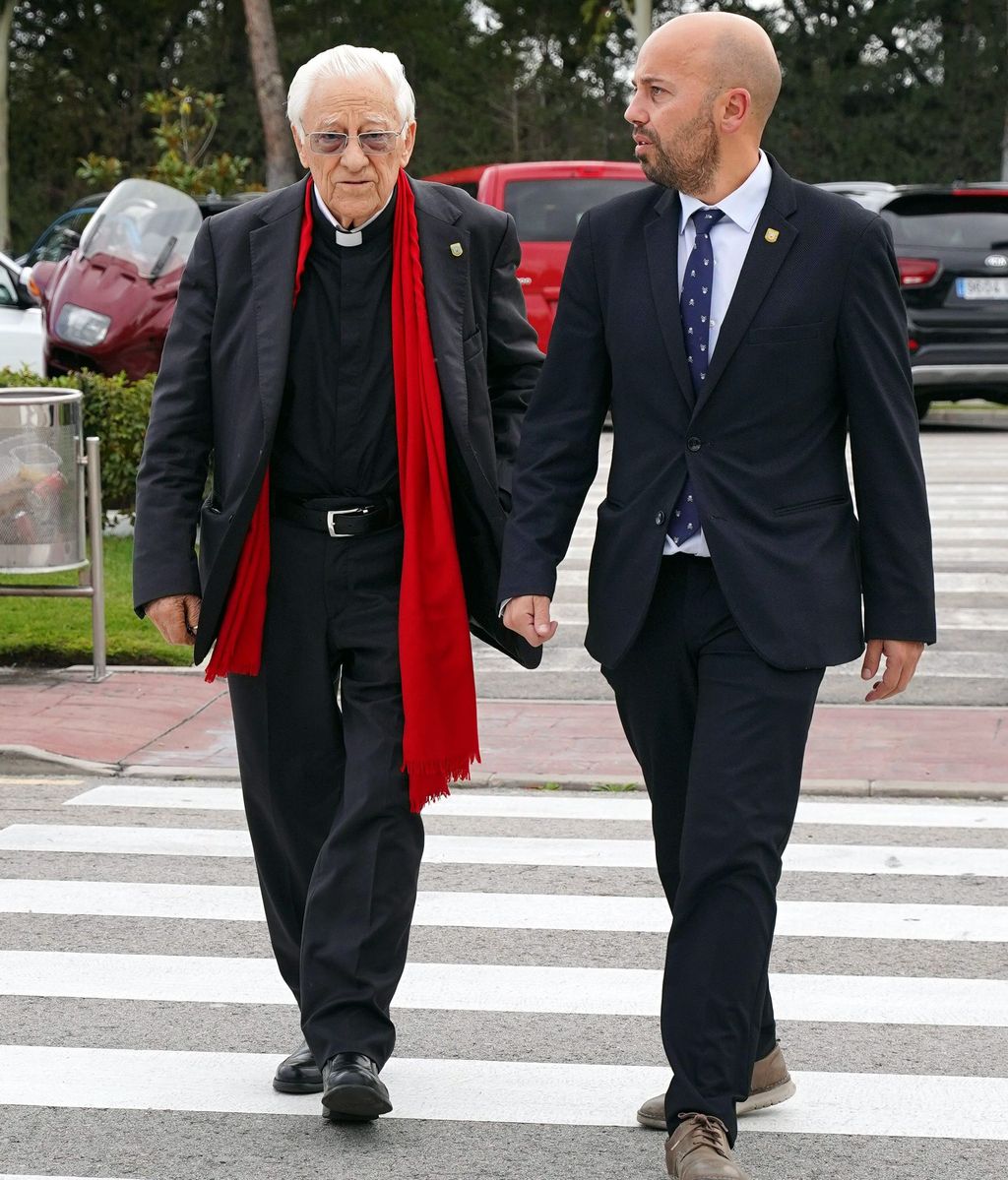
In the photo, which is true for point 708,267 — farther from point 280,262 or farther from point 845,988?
point 845,988

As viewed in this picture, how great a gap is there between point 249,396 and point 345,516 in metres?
0.29

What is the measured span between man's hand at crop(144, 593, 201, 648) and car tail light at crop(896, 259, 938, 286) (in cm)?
1221

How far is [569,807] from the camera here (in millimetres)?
6676

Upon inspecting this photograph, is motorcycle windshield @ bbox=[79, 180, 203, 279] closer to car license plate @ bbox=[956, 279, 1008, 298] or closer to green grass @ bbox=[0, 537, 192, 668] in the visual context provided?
green grass @ bbox=[0, 537, 192, 668]

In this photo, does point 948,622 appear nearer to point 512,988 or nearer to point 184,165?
point 512,988

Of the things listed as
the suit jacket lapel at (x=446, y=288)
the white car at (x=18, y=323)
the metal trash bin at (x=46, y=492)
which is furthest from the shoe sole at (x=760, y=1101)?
the white car at (x=18, y=323)

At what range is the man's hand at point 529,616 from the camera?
373cm

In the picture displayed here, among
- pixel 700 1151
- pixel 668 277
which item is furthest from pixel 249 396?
pixel 700 1151

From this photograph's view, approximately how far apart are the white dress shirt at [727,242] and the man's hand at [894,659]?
0.36 m

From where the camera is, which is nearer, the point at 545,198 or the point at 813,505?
the point at 813,505

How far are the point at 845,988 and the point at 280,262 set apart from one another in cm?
214

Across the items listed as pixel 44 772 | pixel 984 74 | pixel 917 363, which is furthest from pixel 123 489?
pixel 984 74

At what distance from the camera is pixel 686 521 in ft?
11.9

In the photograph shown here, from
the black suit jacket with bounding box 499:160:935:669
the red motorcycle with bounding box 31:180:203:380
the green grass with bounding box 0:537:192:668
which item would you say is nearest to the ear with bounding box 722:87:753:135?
the black suit jacket with bounding box 499:160:935:669
